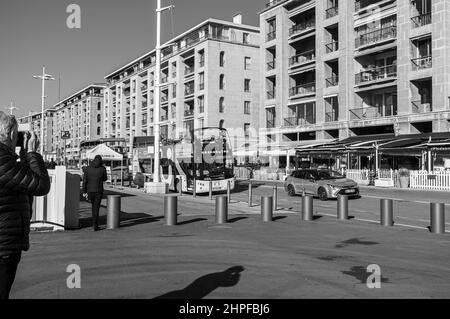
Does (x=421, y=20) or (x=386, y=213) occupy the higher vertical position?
(x=421, y=20)

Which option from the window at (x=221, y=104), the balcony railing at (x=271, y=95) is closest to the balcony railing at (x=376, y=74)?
the balcony railing at (x=271, y=95)

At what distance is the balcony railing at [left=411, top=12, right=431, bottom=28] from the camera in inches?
1330

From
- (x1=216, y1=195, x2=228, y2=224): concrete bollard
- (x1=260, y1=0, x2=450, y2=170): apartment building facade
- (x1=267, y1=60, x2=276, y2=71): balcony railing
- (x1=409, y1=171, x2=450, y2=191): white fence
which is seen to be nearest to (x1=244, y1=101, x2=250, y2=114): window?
(x1=260, y1=0, x2=450, y2=170): apartment building facade

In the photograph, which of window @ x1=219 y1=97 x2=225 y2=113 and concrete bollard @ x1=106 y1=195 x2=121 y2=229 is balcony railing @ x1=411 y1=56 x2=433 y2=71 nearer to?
window @ x1=219 y1=97 x2=225 y2=113

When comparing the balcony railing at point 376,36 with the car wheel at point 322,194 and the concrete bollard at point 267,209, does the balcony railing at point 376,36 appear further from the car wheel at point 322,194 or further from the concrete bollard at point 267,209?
the concrete bollard at point 267,209

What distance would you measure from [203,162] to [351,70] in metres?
22.4

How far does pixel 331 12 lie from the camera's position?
4297 centimetres

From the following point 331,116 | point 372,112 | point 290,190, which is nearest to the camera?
point 290,190

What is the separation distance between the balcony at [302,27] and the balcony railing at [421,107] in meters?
15.0

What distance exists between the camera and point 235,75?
60312 mm

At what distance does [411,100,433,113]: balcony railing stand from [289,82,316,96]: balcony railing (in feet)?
40.9

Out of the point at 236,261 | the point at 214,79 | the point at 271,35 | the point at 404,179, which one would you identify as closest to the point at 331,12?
the point at 271,35

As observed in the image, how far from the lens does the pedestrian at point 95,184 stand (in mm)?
10508

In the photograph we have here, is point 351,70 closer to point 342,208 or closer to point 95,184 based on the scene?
point 342,208
